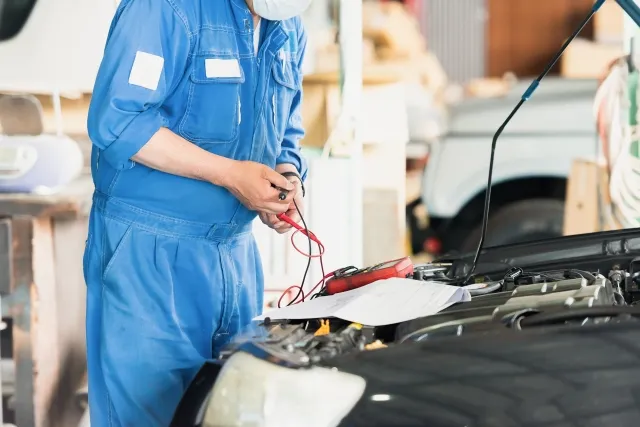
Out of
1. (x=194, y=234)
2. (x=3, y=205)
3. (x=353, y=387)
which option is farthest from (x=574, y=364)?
(x=3, y=205)

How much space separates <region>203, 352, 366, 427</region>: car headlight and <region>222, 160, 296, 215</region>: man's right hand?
1.76ft

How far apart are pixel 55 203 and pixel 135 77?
A: 1317 mm

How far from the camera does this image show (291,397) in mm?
1232

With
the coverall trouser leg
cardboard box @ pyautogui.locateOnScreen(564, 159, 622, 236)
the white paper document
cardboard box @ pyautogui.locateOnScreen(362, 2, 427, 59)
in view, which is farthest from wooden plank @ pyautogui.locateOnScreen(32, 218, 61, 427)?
cardboard box @ pyautogui.locateOnScreen(362, 2, 427, 59)

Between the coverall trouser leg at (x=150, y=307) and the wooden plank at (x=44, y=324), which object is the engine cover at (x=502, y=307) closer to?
the coverall trouser leg at (x=150, y=307)

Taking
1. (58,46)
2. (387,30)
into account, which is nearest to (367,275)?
(58,46)

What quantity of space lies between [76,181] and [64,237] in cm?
19

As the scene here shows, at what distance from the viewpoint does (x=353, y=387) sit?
4.06 ft

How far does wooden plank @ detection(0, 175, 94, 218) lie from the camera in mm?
2771

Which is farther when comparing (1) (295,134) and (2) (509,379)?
(1) (295,134)

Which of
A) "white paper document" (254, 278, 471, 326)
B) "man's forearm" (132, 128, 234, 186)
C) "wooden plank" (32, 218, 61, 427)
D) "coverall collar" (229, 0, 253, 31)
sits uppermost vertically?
"coverall collar" (229, 0, 253, 31)

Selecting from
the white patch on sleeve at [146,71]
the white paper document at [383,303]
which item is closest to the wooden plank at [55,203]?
the white patch on sleeve at [146,71]

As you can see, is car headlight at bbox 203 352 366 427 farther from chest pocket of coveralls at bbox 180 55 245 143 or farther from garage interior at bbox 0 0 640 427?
chest pocket of coveralls at bbox 180 55 245 143

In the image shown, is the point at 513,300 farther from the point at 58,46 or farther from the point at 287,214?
the point at 58,46
